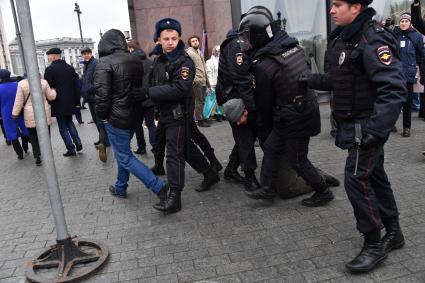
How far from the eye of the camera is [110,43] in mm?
A: 4469

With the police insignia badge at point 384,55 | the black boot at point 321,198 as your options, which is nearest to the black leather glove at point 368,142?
the police insignia badge at point 384,55

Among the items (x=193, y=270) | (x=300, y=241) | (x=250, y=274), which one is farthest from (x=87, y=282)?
(x=300, y=241)

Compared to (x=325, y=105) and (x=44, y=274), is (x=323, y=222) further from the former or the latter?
(x=325, y=105)

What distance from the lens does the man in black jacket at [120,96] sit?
4.37 m

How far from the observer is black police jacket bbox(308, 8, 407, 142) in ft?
8.94

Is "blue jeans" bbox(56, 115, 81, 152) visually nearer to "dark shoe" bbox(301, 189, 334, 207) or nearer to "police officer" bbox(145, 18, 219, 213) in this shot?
"police officer" bbox(145, 18, 219, 213)

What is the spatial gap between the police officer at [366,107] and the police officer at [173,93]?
1592mm

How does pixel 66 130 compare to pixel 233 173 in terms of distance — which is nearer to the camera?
pixel 233 173

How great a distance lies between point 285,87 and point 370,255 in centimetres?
162

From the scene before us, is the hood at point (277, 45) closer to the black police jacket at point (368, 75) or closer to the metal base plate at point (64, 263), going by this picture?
the black police jacket at point (368, 75)

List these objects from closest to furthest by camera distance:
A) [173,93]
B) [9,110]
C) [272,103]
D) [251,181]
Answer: [272,103], [173,93], [251,181], [9,110]

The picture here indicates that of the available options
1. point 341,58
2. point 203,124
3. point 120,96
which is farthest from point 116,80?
point 203,124

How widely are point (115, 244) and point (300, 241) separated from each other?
63.6 inches

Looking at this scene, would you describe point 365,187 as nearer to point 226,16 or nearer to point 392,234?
point 392,234
